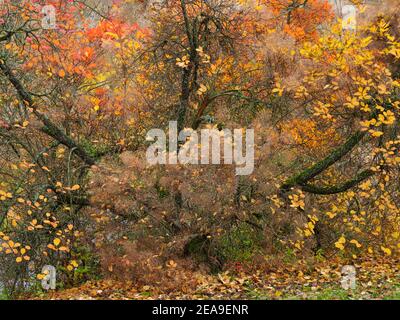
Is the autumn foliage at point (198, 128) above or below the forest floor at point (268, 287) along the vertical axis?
above

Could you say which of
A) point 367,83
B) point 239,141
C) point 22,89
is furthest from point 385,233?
point 22,89

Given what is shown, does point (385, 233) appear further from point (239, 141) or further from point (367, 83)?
point (239, 141)

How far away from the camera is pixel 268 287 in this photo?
872 cm

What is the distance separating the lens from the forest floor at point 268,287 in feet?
26.6

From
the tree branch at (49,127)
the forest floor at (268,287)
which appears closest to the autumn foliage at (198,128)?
the tree branch at (49,127)

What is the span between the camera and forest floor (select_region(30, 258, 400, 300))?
811 centimetres

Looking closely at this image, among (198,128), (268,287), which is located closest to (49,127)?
(198,128)

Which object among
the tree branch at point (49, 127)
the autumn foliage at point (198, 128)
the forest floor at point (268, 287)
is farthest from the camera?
the tree branch at point (49, 127)

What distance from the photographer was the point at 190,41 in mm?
10148

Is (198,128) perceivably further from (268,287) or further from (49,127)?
(268,287)

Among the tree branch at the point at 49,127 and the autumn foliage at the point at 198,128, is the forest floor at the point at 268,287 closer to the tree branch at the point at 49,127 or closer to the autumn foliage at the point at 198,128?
the autumn foliage at the point at 198,128
